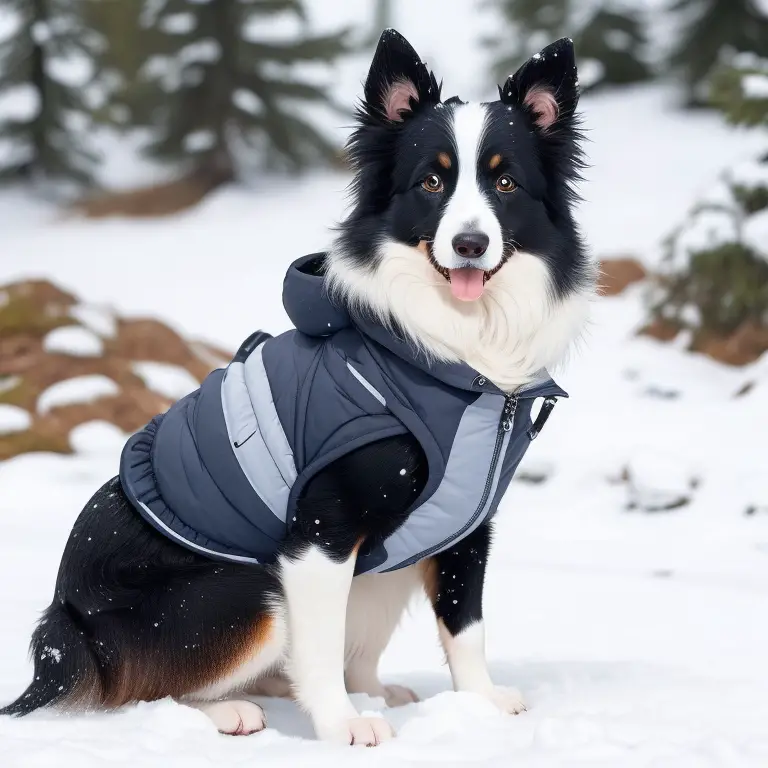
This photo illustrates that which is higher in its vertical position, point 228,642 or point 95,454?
point 228,642

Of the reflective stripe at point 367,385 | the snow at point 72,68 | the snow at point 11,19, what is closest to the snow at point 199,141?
the snow at point 72,68

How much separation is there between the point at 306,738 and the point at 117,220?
13.8 metres

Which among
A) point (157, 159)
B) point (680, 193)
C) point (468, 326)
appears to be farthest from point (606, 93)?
point (468, 326)

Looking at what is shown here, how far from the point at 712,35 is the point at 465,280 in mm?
14151

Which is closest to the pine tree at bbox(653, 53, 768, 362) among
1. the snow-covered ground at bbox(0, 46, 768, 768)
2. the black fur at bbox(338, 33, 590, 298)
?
the snow-covered ground at bbox(0, 46, 768, 768)

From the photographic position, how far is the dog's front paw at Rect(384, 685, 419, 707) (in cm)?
327

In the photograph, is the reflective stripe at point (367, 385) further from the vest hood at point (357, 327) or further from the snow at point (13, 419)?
the snow at point (13, 419)

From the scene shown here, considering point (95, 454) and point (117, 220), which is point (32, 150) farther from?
point (95, 454)

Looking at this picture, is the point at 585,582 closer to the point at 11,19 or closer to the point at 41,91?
the point at 41,91

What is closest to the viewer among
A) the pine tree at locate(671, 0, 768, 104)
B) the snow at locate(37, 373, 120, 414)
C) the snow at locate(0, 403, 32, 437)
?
the snow at locate(0, 403, 32, 437)

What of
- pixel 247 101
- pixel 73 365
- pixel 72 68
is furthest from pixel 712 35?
pixel 73 365

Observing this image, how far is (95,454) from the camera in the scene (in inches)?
259

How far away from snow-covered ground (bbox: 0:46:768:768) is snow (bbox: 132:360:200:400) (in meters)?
0.03

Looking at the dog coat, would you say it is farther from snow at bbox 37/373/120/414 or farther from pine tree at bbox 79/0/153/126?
pine tree at bbox 79/0/153/126
